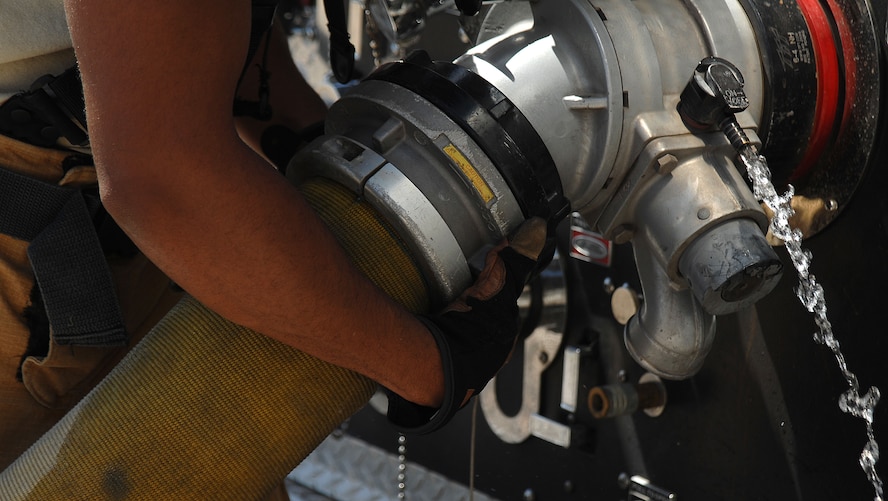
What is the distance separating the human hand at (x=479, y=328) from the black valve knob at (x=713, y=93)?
209 millimetres

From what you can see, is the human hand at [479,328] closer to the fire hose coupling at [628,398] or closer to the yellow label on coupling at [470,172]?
the yellow label on coupling at [470,172]

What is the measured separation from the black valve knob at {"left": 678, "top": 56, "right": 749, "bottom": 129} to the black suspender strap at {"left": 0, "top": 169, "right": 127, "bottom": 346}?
725 millimetres

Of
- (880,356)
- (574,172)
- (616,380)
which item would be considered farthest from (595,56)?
(616,380)

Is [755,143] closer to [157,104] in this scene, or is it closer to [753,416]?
[753,416]

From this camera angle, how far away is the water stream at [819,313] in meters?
0.99

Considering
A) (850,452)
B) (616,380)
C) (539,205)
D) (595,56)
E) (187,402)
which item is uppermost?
(595,56)

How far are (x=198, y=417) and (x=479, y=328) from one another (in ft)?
0.97

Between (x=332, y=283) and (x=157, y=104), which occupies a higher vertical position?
(x=157, y=104)

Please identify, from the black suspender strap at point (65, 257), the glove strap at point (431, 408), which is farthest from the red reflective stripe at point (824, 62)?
the black suspender strap at point (65, 257)

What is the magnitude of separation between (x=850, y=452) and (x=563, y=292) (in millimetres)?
531

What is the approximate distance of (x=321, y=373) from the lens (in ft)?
3.00

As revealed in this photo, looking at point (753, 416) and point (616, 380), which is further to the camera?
point (616, 380)

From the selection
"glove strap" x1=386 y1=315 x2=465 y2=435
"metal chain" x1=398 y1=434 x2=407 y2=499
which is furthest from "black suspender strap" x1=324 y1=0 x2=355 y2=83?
"metal chain" x1=398 y1=434 x2=407 y2=499

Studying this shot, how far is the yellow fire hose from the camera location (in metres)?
0.87
